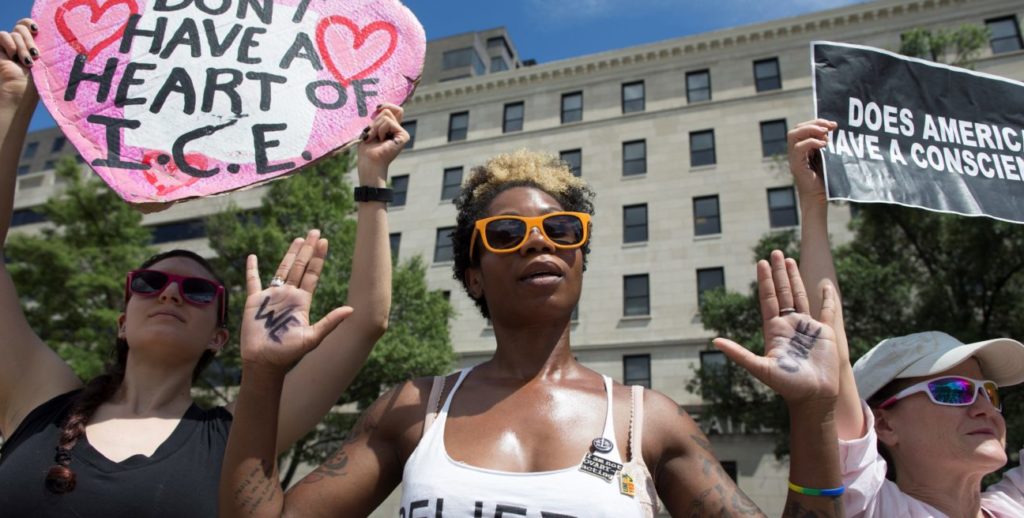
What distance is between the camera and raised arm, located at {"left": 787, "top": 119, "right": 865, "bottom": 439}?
2.48m

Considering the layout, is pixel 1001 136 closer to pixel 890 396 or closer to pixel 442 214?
pixel 890 396

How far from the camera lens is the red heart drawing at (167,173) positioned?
270 cm

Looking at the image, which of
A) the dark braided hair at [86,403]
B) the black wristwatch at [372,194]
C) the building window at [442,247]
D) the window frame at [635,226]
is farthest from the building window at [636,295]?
the black wristwatch at [372,194]

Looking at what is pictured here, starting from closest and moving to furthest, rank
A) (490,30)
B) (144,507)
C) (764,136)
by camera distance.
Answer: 1. (144,507)
2. (764,136)
3. (490,30)

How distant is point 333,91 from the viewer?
301 centimetres

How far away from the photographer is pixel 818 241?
2.93 m

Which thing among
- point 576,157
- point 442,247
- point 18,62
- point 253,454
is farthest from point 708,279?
point 253,454

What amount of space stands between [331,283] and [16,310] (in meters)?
12.7

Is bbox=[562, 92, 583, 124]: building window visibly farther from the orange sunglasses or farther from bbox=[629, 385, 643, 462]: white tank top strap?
bbox=[629, 385, 643, 462]: white tank top strap

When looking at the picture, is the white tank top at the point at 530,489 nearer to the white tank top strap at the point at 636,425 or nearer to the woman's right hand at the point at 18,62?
the white tank top strap at the point at 636,425

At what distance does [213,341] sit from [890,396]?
10.0 ft

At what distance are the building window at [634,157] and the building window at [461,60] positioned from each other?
1744cm

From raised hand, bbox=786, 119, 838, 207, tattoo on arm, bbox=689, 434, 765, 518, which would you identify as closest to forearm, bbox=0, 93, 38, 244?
tattoo on arm, bbox=689, 434, 765, 518

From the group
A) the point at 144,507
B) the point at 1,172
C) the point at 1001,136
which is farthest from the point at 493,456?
the point at 1001,136
